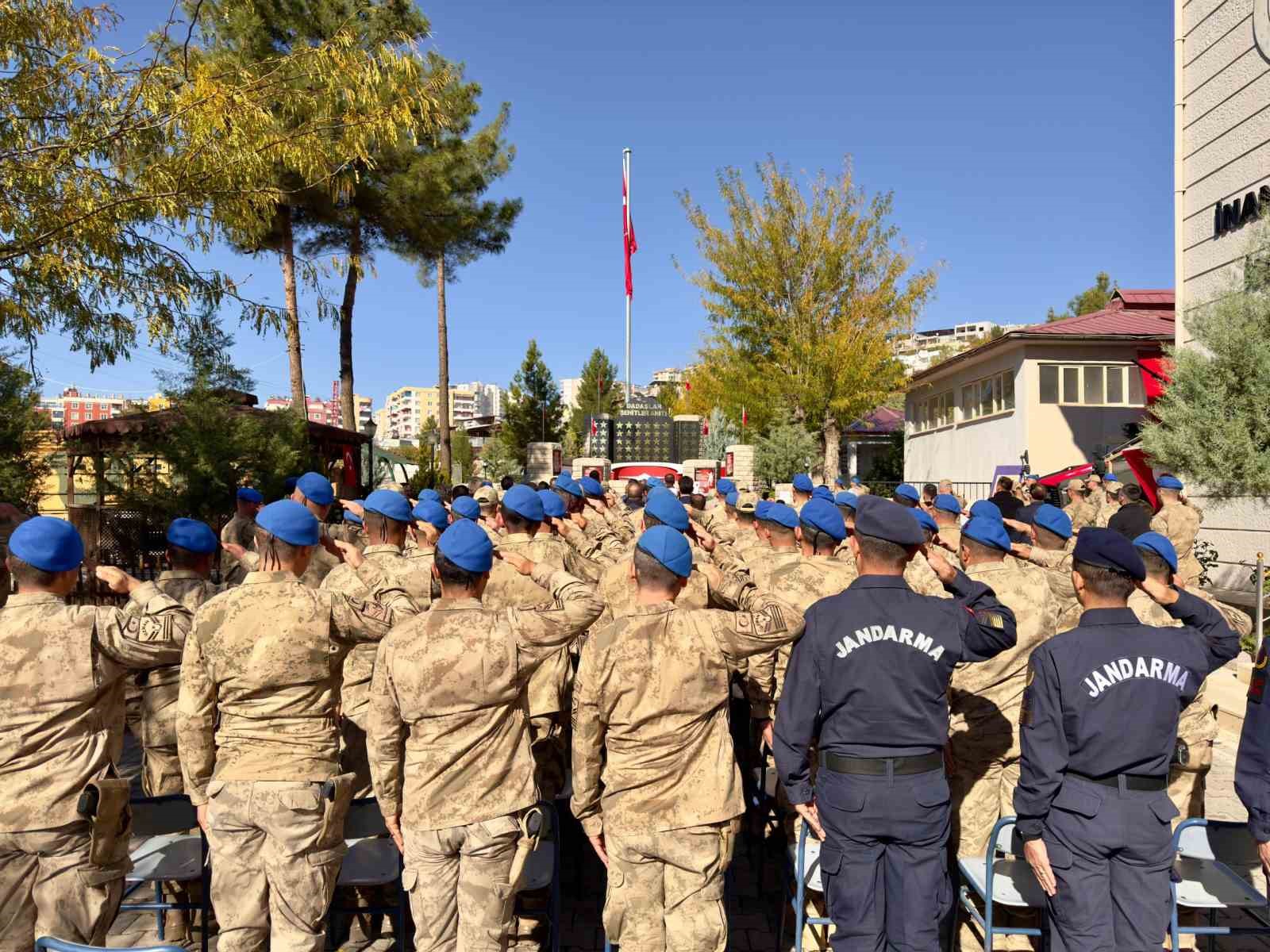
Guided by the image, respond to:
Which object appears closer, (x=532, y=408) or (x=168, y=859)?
(x=168, y=859)

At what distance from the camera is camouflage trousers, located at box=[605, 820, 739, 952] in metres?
3.14

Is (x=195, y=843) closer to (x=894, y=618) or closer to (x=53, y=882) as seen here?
(x=53, y=882)

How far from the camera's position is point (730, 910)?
4.43 m

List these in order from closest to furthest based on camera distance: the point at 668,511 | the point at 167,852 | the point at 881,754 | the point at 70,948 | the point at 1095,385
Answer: the point at 70,948 → the point at 881,754 → the point at 167,852 → the point at 668,511 → the point at 1095,385

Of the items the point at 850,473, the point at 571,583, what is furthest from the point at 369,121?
the point at 850,473

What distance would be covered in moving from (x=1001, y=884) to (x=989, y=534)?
163cm

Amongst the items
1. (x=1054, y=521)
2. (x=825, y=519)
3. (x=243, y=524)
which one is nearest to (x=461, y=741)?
(x=825, y=519)

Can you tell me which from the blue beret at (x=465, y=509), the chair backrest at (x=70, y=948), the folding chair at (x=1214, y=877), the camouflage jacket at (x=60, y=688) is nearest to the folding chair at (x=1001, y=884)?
the folding chair at (x=1214, y=877)

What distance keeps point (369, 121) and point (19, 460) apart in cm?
993

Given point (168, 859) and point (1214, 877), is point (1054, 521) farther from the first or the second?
point (168, 859)

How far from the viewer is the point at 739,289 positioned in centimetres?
2700

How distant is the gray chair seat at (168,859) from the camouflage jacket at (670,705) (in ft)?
6.12

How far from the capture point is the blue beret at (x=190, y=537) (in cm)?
445

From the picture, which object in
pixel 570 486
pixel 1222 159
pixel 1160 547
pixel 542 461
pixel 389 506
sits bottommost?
pixel 1160 547
